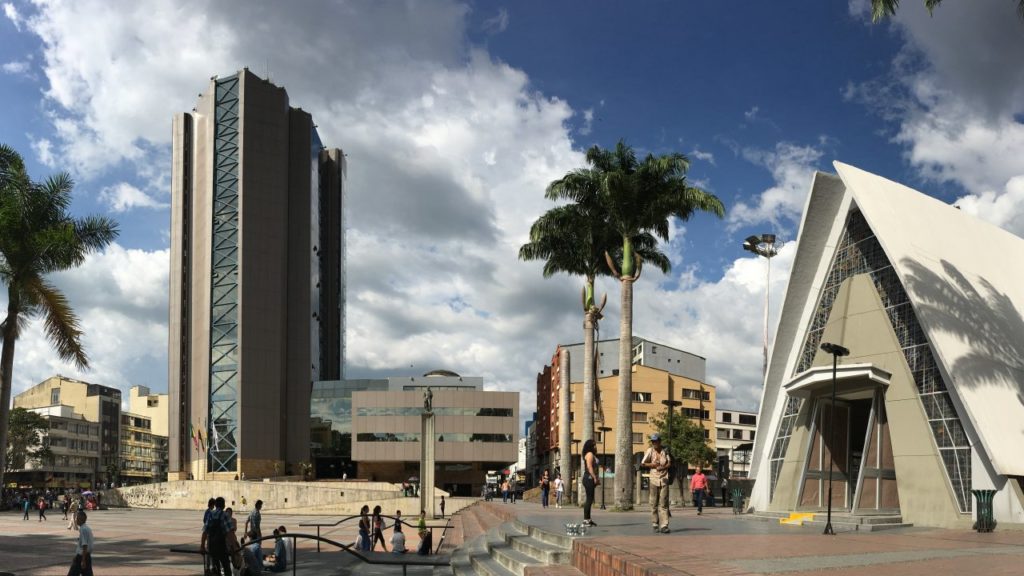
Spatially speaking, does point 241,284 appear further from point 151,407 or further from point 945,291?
point 945,291

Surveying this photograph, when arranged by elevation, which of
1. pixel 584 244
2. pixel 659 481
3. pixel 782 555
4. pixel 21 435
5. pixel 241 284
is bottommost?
pixel 21 435

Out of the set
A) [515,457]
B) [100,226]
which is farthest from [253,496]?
[100,226]

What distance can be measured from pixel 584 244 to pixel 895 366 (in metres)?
15.2

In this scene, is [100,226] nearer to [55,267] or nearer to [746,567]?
[55,267]

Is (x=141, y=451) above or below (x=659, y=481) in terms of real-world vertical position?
below

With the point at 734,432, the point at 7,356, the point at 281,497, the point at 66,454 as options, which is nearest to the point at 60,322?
the point at 7,356

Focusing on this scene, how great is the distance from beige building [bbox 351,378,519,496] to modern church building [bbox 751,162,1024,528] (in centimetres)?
5172

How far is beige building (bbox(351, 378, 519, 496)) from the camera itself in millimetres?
81312

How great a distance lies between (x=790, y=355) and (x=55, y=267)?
25047mm

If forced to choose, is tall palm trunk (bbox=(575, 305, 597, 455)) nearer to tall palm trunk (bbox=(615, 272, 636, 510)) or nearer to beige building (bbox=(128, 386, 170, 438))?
tall palm trunk (bbox=(615, 272, 636, 510))

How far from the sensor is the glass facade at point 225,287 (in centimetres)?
9038

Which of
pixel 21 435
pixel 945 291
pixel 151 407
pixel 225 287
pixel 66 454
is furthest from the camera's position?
pixel 151 407

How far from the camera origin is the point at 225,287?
305ft

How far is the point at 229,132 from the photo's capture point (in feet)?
313
